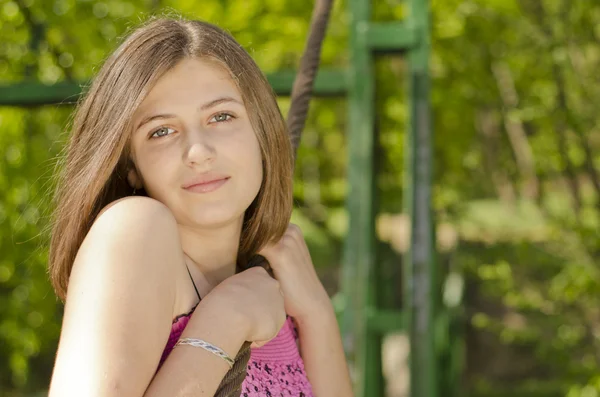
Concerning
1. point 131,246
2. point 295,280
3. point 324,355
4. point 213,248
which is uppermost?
point 131,246

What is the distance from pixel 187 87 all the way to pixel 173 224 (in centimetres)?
21

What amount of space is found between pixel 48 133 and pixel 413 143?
1750 millimetres

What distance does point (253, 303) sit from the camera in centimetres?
140

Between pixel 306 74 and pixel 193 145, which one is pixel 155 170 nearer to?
pixel 193 145

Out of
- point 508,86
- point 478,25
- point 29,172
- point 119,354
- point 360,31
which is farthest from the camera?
point 508,86

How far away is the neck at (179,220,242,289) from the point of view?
4.78 ft

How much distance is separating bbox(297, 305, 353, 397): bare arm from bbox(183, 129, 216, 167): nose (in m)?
0.43

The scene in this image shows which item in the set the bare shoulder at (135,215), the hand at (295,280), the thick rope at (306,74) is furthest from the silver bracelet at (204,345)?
the thick rope at (306,74)

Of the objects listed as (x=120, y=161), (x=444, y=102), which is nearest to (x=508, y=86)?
(x=444, y=102)

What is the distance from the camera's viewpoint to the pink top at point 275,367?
53.2 inches

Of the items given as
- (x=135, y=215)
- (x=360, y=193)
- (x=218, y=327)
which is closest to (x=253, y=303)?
(x=218, y=327)

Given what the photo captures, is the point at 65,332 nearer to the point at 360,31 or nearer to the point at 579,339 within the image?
the point at 360,31

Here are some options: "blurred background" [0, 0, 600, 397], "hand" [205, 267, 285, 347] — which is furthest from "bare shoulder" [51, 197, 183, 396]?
"blurred background" [0, 0, 600, 397]

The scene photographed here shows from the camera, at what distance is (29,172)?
12.5 feet
